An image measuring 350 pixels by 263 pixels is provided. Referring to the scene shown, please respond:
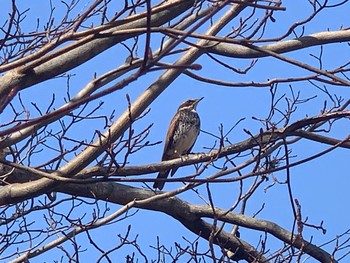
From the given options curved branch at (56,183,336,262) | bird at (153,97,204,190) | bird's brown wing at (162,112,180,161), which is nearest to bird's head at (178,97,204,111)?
bird at (153,97,204,190)

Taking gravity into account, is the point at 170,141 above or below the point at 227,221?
above

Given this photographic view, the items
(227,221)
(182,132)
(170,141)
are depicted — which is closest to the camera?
(227,221)

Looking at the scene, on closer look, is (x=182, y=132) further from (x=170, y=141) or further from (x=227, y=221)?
(x=227, y=221)

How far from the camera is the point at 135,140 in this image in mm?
3912

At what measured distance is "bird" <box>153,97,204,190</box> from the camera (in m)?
8.48

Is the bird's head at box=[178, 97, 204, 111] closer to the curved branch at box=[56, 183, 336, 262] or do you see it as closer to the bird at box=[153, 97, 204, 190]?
the bird at box=[153, 97, 204, 190]

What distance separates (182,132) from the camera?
8.62 m

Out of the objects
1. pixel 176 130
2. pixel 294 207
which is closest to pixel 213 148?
pixel 294 207

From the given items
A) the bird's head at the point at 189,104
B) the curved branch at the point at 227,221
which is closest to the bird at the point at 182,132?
the bird's head at the point at 189,104

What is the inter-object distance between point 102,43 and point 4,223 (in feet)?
7.00

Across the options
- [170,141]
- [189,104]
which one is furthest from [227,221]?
[189,104]

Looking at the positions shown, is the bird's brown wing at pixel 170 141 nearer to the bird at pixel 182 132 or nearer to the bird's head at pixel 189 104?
the bird at pixel 182 132

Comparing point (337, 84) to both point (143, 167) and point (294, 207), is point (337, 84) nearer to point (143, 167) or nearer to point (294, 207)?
point (294, 207)

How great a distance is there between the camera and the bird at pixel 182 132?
334 inches
